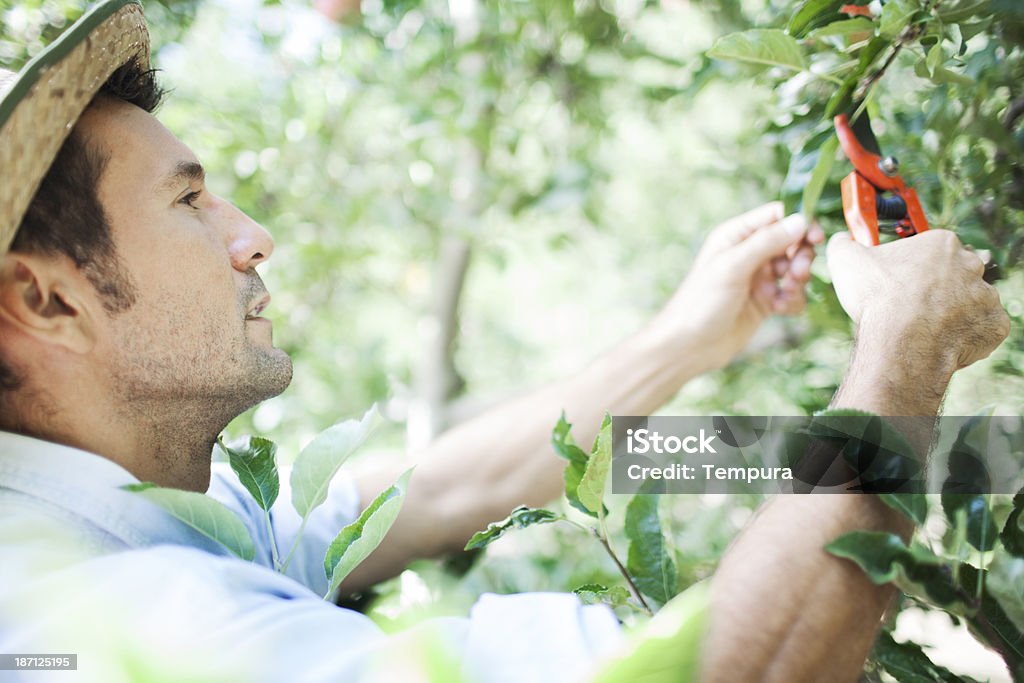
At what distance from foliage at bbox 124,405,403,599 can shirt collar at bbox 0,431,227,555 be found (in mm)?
51

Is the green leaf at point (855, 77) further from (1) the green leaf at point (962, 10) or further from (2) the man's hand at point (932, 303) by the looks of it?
(2) the man's hand at point (932, 303)

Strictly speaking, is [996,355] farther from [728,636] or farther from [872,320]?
[728,636]

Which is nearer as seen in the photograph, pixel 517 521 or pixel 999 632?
pixel 999 632

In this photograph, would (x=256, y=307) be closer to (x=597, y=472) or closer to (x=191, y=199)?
(x=191, y=199)

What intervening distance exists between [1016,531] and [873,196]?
0.38m

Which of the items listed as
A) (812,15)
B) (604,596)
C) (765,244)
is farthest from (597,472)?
(765,244)

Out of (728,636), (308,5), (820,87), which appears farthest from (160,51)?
(728,636)

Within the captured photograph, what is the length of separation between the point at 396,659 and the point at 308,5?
1.65 meters

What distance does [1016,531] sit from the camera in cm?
64

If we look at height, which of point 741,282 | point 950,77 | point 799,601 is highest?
point 950,77

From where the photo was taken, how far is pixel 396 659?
0.58 metres

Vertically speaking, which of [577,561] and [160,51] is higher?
[160,51]

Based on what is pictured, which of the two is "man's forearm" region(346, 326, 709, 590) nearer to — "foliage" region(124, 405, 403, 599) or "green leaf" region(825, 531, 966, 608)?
"foliage" region(124, 405, 403, 599)

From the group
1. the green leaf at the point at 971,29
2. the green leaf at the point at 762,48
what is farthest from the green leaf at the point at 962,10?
the green leaf at the point at 762,48
